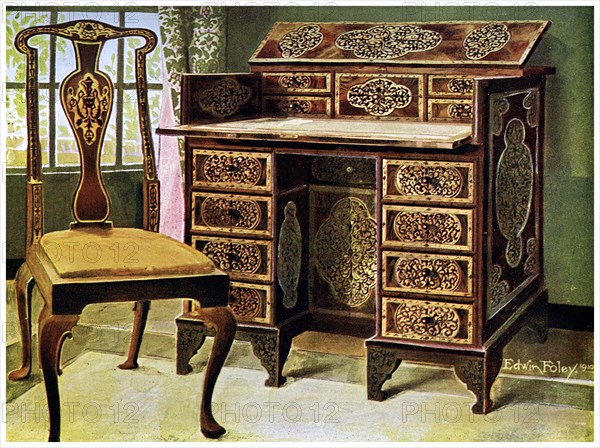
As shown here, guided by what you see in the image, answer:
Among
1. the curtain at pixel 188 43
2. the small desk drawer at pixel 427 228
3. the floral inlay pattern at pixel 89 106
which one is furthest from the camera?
the curtain at pixel 188 43

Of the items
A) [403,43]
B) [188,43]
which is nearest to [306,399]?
[403,43]

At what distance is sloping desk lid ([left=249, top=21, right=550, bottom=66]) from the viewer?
145 inches

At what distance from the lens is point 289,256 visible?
371 cm

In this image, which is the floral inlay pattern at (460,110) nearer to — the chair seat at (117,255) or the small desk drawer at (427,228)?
the small desk drawer at (427,228)

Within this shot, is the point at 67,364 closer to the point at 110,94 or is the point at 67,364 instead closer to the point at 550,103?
the point at 110,94

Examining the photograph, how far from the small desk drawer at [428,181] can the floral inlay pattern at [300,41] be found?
2.67 feet

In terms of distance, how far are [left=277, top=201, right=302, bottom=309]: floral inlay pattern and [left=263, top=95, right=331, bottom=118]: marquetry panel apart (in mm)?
423

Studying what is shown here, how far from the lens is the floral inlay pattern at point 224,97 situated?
3639mm

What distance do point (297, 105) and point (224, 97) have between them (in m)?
0.35

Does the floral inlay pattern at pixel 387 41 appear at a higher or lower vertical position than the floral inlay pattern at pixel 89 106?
higher

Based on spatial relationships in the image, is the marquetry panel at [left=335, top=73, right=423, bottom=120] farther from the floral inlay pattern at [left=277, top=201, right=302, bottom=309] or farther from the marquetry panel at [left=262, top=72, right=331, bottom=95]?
the floral inlay pattern at [left=277, top=201, right=302, bottom=309]

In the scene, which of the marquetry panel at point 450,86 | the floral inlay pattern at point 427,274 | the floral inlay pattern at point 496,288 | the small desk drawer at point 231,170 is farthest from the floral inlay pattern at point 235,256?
the marquetry panel at point 450,86

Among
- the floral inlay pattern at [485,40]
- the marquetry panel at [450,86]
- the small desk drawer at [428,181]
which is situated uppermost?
the floral inlay pattern at [485,40]
